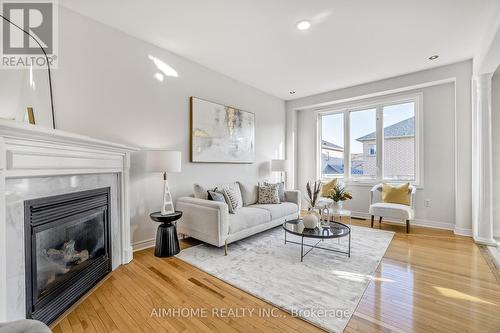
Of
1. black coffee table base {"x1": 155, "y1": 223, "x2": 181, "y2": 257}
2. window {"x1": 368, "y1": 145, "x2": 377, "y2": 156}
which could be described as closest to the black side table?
black coffee table base {"x1": 155, "y1": 223, "x2": 181, "y2": 257}

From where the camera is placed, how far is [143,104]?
3025 millimetres

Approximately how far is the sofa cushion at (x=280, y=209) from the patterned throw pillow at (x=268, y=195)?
0.57ft

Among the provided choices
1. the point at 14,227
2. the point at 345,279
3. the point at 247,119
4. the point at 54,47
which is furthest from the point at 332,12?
the point at 14,227

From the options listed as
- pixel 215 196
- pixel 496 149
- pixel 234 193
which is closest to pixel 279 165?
pixel 234 193

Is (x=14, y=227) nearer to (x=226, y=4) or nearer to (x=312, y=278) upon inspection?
(x=312, y=278)

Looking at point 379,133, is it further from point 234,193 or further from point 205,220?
point 205,220

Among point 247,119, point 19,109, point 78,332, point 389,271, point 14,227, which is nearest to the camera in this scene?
point 14,227

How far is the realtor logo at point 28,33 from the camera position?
1.98m

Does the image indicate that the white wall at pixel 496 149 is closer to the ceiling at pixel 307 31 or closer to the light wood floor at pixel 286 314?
the ceiling at pixel 307 31

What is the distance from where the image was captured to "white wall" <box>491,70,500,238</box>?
3.46m

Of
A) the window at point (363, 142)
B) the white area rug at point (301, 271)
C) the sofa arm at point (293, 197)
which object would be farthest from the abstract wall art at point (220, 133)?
the window at point (363, 142)

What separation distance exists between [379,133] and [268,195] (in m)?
2.77

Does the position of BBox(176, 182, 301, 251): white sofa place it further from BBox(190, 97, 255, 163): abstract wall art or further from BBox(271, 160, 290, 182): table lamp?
BBox(271, 160, 290, 182): table lamp

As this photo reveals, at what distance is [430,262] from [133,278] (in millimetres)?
3314
